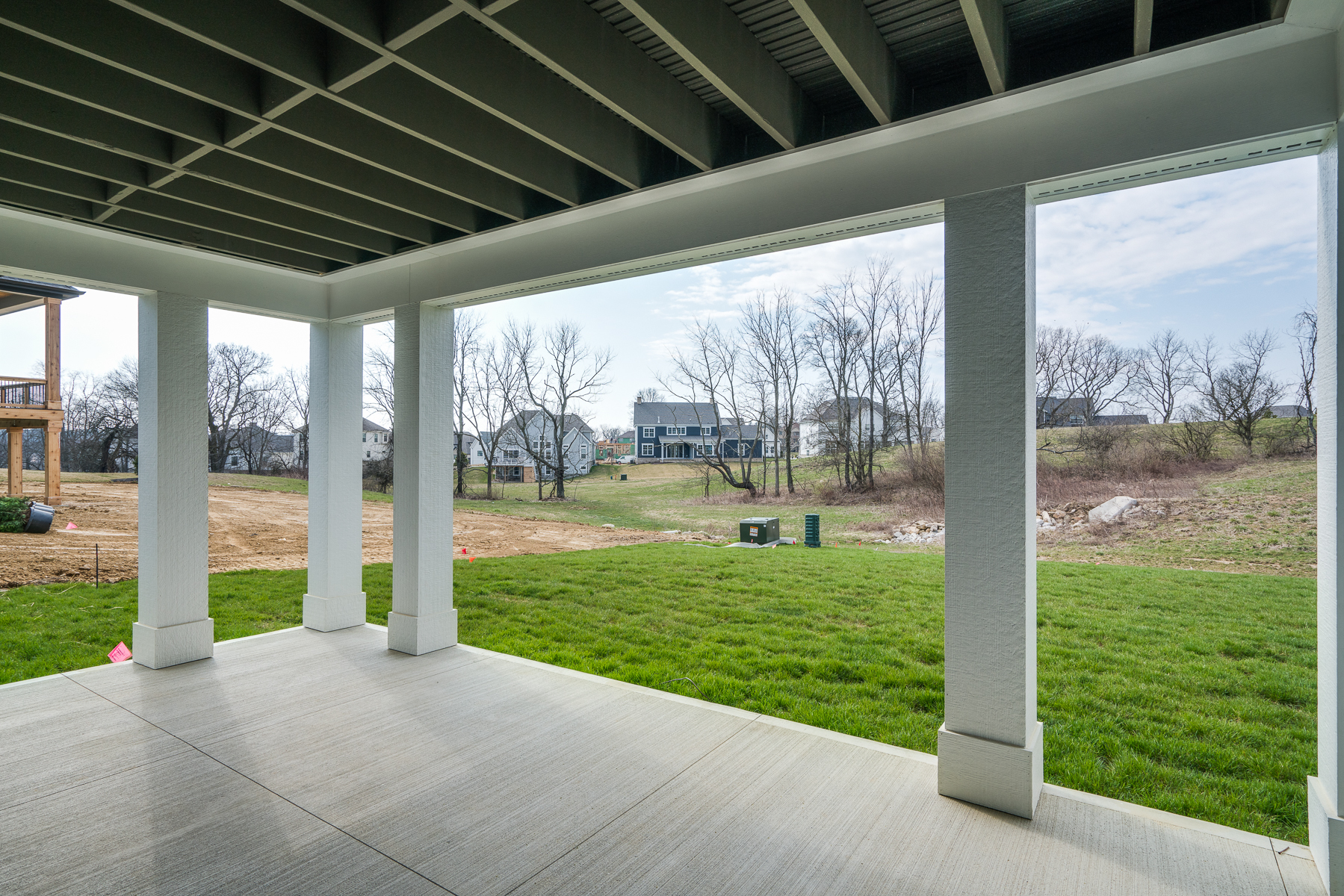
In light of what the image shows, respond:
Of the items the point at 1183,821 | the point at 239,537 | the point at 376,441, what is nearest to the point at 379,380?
the point at 376,441

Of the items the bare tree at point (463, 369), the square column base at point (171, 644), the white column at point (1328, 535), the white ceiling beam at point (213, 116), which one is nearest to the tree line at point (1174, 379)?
the white column at point (1328, 535)

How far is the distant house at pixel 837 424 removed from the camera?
10555 mm

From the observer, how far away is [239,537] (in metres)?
9.19

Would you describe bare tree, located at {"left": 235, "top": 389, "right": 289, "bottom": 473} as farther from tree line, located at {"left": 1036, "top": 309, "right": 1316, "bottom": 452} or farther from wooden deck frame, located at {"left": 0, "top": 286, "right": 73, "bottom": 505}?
tree line, located at {"left": 1036, "top": 309, "right": 1316, "bottom": 452}

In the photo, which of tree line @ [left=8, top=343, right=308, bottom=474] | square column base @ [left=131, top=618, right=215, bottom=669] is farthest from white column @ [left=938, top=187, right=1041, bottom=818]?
tree line @ [left=8, top=343, right=308, bottom=474]

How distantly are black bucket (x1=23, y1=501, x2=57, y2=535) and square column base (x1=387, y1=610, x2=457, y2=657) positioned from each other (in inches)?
229

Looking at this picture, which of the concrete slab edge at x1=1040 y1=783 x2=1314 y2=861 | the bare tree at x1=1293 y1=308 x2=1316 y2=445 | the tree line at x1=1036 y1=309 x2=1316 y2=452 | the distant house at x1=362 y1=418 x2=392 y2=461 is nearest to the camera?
the concrete slab edge at x1=1040 y1=783 x2=1314 y2=861

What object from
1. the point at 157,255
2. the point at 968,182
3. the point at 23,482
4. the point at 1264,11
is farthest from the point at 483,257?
the point at 23,482

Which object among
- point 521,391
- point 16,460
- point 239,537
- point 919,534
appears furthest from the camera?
point 521,391

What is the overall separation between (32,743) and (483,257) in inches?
134

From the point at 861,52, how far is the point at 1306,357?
7.12 m

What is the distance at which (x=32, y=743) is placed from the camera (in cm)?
287

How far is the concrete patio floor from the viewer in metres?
1.94

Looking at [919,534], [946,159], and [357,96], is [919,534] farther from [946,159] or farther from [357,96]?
[357,96]
